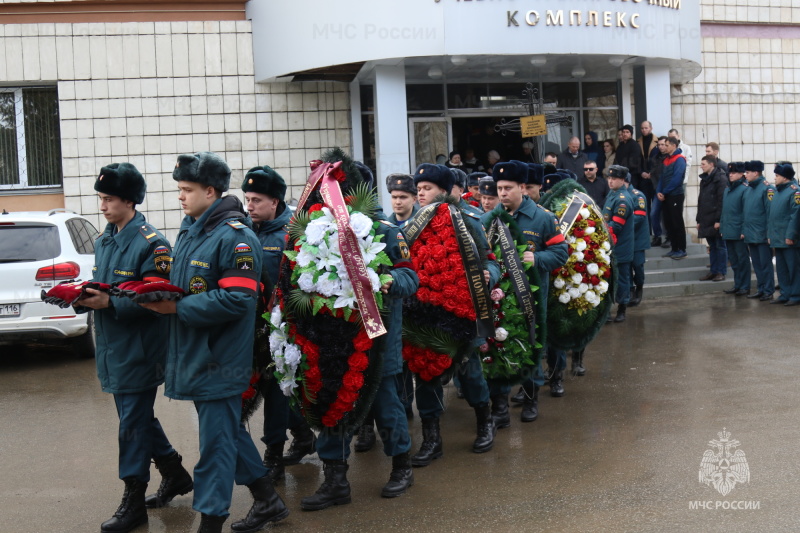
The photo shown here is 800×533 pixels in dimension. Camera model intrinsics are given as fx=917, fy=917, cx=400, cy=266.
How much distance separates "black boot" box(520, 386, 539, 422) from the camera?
716 centimetres

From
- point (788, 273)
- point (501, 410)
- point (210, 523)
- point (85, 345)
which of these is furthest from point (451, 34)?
point (210, 523)

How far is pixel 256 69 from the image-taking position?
15.2 m

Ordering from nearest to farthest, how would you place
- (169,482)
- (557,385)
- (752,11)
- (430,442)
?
1. (169,482)
2. (430,442)
3. (557,385)
4. (752,11)

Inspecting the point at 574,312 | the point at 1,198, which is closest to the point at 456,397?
the point at 574,312

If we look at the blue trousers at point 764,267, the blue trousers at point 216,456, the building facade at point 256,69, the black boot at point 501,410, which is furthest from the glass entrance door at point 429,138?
the blue trousers at point 216,456

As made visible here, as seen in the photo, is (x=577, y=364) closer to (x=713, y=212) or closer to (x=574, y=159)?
(x=713, y=212)

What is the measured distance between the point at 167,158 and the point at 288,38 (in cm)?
283

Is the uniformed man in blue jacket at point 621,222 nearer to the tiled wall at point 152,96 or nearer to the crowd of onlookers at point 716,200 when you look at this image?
the crowd of onlookers at point 716,200

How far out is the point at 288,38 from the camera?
47.4ft

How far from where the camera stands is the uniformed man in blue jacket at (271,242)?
582cm

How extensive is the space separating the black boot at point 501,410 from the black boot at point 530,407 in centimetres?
18

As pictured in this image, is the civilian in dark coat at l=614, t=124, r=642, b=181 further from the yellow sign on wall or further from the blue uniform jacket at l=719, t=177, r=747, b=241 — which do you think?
the blue uniform jacket at l=719, t=177, r=747, b=241

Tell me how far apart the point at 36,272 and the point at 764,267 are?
32.5ft

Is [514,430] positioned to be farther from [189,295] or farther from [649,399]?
[189,295]
